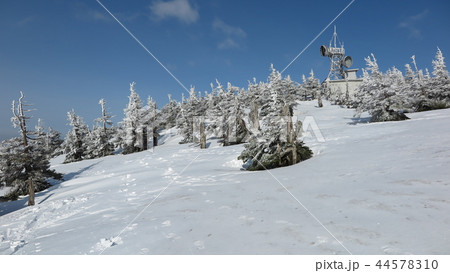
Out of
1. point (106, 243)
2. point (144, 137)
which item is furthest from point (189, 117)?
point (106, 243)

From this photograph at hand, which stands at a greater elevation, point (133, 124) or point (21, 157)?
point (133, 124)

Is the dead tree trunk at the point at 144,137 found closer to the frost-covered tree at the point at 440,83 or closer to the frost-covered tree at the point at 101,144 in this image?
the frost-covered tree at the point at 101,144

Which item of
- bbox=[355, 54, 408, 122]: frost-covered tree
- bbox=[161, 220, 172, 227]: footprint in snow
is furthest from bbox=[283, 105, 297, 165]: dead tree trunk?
bbox=[355, 54, 408, 122]: frost-covered tree

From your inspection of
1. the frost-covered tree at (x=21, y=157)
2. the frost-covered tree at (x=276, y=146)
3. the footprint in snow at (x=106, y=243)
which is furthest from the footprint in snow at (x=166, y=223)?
the frost-covered tree at (x=21, y=157)

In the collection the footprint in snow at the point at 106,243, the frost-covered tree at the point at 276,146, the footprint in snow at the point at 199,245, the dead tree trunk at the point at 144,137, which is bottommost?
the footprint in snow at the point at 106,243

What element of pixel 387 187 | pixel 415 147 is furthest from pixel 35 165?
pixel 415 147

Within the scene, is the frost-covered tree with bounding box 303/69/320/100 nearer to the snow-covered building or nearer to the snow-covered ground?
the snow-covered building

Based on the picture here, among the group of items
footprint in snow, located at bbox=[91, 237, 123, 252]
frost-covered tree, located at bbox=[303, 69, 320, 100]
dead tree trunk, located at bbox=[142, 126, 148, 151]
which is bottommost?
footprint in snow, located at bbox=[91, 237, 123, 252]

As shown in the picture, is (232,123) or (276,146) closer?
(276,146)

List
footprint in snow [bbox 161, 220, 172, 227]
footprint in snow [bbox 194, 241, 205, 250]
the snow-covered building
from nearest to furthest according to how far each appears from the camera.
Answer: footprint in snow [bbox 194, 241, 205, 250] < footprint in snow [bbox 161, 220, 172, 227] < the snow-covered building

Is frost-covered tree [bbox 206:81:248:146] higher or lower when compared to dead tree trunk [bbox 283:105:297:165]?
higher

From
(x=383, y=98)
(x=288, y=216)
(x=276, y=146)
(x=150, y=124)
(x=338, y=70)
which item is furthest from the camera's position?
(x=338, y=70)

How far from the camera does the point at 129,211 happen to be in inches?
286

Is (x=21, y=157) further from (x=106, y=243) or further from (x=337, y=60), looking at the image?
(x=337, y=60)
